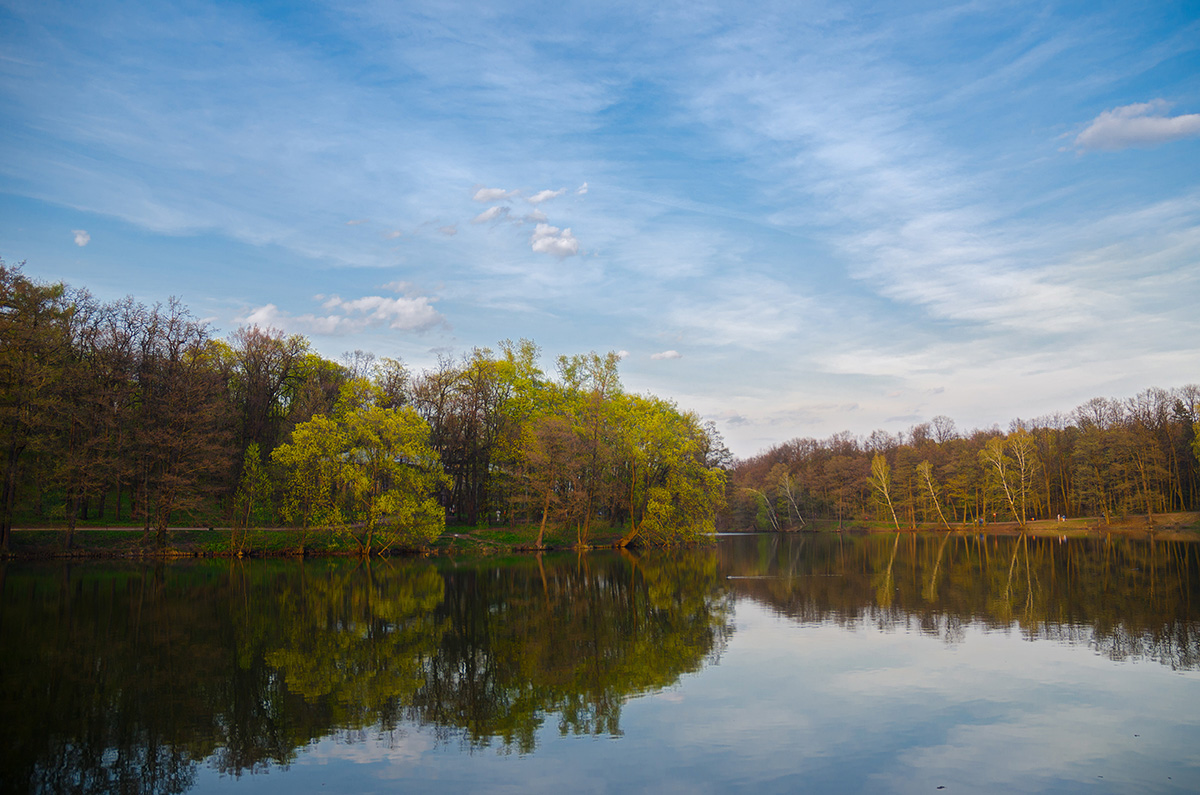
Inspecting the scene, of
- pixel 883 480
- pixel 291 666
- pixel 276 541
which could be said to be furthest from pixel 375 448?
pixel 883 480

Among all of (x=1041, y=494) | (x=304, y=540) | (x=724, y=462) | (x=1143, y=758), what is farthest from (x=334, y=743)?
(x=1041, y=494)

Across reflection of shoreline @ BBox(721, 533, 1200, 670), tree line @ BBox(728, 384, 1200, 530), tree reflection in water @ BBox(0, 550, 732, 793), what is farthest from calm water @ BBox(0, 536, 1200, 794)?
tree line @ BBox(728, 384, 1200, 530)

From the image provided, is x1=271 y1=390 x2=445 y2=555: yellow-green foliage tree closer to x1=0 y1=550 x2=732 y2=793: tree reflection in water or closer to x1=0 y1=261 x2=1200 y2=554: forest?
x1=0 y1=261 x2=1200 y2=554: forest

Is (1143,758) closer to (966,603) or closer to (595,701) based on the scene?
(595,701)

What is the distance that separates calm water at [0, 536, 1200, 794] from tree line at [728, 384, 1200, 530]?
2286 inches

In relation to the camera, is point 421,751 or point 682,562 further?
point 682,562

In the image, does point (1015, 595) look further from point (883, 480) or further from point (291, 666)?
point (883, 480)

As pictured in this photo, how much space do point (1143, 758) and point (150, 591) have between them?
96.4 ft

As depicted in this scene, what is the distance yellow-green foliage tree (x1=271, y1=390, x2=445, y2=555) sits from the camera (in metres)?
46.3

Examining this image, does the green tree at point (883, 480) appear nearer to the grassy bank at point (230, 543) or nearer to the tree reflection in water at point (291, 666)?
the grassy bank at point (230, 543)

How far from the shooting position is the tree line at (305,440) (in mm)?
40844

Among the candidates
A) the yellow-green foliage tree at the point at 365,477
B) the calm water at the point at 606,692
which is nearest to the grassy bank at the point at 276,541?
the yellow-green foliage tree at the point at 365,477

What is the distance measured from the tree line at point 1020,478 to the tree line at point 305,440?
37.8m

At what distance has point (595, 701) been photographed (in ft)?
38.7
